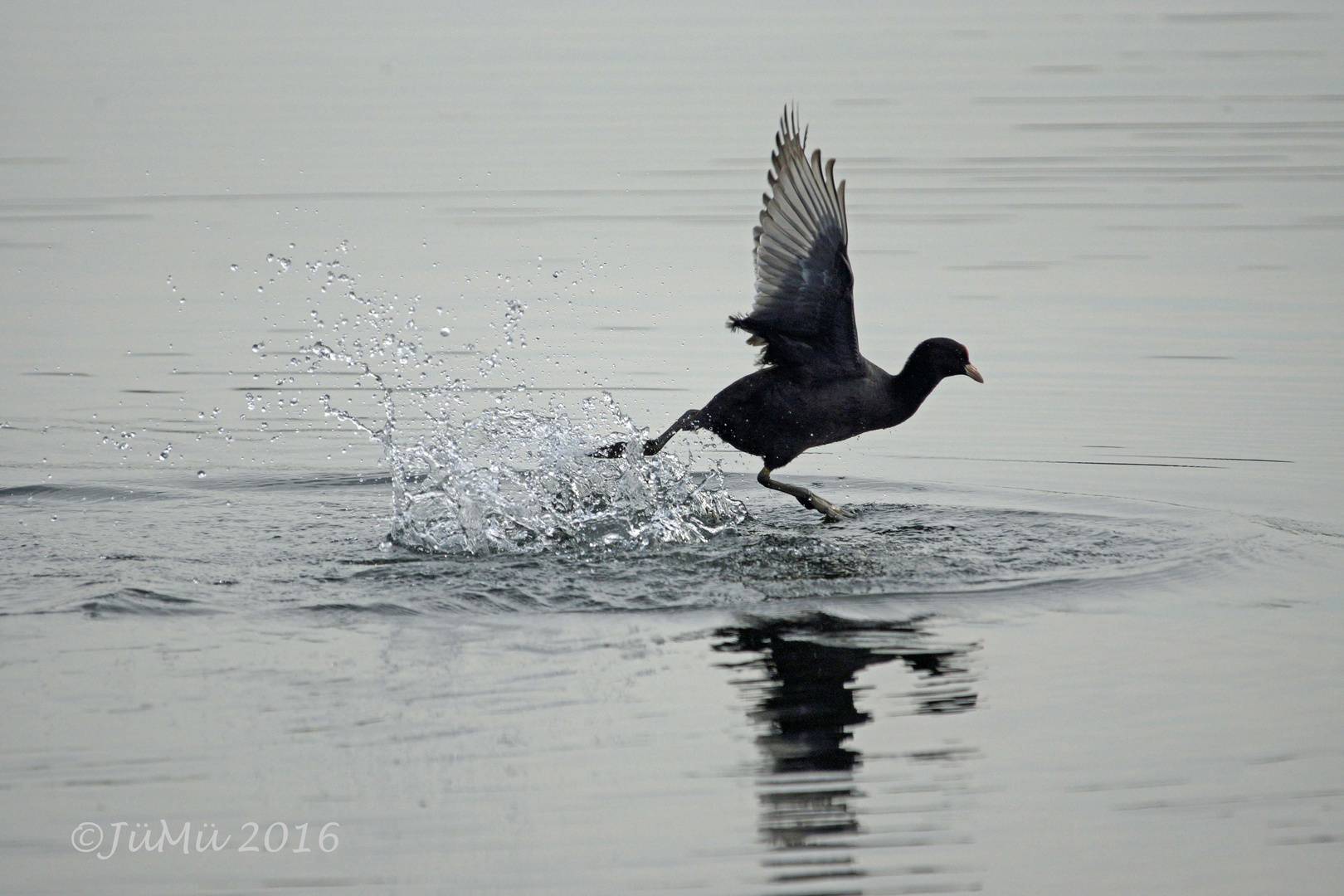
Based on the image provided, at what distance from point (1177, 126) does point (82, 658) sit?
1456 cm

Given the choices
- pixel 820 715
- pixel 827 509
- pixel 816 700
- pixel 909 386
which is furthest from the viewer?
pixel 909 386

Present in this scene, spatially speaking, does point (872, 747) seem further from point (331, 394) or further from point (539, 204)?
point (539, 204)

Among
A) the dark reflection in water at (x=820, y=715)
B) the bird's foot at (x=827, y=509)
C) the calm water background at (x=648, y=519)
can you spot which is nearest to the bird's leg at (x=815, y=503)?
the bird's foot at (x=827, y=509)

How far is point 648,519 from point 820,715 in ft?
7.79

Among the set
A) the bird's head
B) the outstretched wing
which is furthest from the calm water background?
the outstretched wing

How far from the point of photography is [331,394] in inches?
382

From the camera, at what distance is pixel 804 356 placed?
290 inches

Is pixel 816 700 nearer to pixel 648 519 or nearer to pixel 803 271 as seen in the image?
pixel 648 519

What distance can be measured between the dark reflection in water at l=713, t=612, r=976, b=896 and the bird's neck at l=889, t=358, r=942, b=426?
1.90m

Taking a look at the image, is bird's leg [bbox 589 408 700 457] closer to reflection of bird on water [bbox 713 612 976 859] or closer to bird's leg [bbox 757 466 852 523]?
bird's leg [bbox 757 466 852 523]

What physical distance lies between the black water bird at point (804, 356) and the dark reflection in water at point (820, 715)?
1.70 m

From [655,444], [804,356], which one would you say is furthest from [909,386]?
[655,444]

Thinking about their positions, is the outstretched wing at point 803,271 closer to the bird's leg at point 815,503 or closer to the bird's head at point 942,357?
the bird's head at point 942,357

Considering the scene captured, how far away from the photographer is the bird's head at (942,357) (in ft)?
24.8
